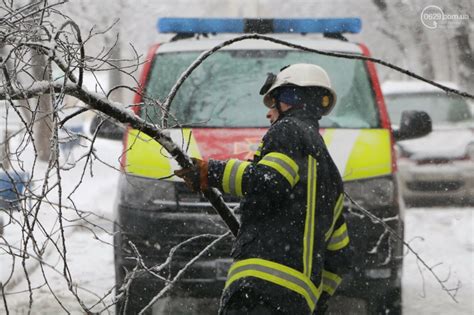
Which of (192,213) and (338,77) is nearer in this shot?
(192,213)

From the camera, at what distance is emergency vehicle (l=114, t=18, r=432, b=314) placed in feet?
16.4

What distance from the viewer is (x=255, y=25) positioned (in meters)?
6.20

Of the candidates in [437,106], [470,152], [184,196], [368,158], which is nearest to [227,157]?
[184,196]

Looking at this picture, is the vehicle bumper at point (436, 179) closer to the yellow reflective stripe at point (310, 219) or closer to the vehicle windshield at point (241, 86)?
the vehicle windshield at point (241, 86)

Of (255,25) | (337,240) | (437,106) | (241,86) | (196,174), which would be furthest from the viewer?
(437,106)

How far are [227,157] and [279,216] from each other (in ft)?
6.06

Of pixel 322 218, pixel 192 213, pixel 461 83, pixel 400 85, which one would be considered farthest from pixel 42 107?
pixel 461 83

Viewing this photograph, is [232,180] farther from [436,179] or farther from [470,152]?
[470,152]

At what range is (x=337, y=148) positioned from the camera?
5121 mm

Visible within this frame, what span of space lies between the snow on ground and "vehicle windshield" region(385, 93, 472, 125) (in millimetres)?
1302

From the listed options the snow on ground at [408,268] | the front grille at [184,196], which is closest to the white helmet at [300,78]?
the snow on ground at [408,268]

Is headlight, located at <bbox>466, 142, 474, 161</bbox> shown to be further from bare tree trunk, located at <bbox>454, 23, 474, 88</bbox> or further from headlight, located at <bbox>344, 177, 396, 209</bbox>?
bare tree trunk, located at <bbox>454, 23, 474, 88</bbox>

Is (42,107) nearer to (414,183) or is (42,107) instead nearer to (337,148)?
(337,148)

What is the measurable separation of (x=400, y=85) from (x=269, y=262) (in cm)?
953
